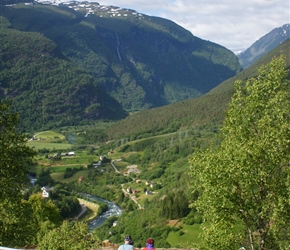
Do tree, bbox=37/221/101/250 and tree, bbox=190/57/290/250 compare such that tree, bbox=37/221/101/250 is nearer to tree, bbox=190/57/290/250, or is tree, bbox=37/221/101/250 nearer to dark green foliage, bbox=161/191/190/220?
tree, bbox=190/57/290/250

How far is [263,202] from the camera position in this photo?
1736cm

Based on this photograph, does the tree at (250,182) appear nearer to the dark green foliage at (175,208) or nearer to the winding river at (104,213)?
the dark green foliage at (175,208)

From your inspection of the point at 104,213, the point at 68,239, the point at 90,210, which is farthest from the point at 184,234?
the point at 68,239

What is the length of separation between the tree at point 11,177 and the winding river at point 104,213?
248ft

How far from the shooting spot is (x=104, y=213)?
381 ft

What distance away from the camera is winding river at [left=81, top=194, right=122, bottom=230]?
339 feet

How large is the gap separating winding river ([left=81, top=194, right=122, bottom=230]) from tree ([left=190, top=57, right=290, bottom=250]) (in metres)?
81.9

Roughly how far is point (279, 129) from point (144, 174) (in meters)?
145

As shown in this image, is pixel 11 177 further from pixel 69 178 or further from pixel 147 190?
pixel 69 178

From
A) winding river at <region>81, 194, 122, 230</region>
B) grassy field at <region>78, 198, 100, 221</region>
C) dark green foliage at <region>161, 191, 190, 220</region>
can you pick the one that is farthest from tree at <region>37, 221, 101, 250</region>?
grassy field at <region>78, 198, 100, 221</region>

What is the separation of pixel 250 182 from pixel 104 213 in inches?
4060

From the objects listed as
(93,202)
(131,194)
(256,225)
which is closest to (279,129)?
(256,225)

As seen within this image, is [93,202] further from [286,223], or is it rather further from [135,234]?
[286,223]

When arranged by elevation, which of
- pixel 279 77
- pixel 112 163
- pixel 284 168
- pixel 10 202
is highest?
pixel 279 77
